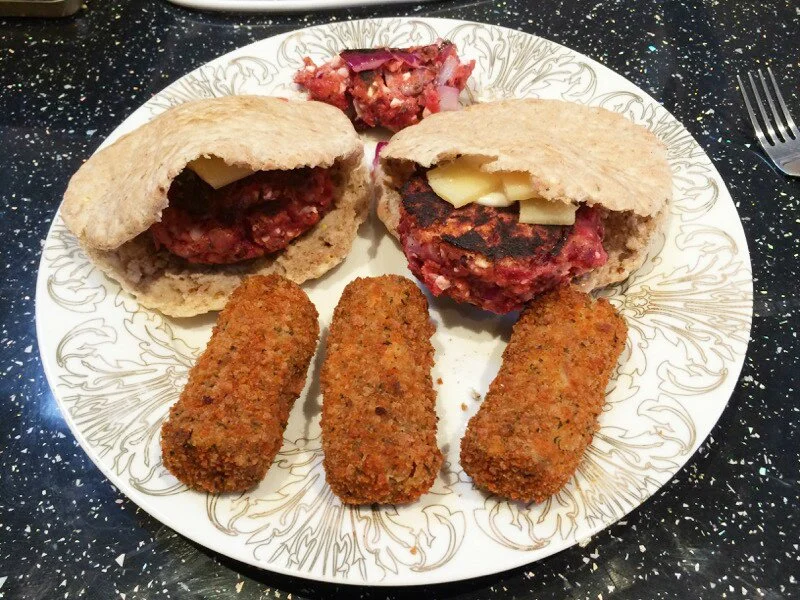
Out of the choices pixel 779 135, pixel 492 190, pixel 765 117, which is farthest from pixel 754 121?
pixel 492 190

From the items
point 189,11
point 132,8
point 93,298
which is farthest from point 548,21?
point 93,298

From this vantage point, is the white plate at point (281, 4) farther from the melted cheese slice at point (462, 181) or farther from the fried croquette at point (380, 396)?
the fried croquette at point (380, 396)

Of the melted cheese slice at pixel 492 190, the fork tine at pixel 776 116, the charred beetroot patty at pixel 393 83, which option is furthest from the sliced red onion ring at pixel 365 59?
the fork tine at pixel 776 116

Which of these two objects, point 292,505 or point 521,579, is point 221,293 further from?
point 521,579

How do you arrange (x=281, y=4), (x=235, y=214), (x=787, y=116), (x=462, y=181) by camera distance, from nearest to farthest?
(x=462, y=181) → (x=235, y=214) → (x=787, y=116) → (x=281, y=4)

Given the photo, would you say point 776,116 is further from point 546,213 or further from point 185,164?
point 185,164

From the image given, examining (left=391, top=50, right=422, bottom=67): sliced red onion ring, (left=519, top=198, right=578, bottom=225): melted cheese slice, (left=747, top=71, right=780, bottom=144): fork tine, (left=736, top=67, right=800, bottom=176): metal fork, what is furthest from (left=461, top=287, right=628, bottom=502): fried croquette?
(left=747, top=71, right=780, bottom=144): fork tine
